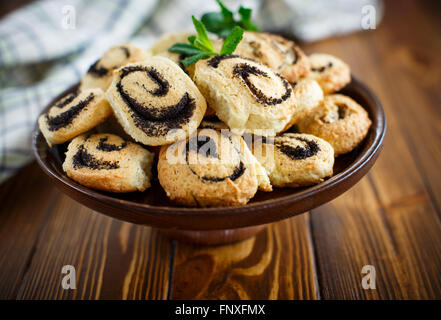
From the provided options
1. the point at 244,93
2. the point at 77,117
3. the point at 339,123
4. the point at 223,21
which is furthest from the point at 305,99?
the point at 77,117

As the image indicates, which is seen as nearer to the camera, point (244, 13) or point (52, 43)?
point (244, 13)

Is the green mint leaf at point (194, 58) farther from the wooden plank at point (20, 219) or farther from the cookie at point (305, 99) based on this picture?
the wooden plank at point (20, 219)

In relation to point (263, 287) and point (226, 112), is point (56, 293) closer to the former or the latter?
point (263, 287)

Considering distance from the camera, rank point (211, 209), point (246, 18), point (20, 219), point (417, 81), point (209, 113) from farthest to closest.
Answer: point (417, 81)
point (20, 219)
point (246, 18)
point (209, 113)
point (211, 209)

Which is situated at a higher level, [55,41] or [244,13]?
[244,13]

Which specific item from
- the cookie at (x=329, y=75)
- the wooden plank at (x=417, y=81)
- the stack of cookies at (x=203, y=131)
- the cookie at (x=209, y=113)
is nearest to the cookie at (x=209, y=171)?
the stack of cookies at (x=203, y=131)

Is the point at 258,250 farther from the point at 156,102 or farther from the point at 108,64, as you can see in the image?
the point at 108,64
